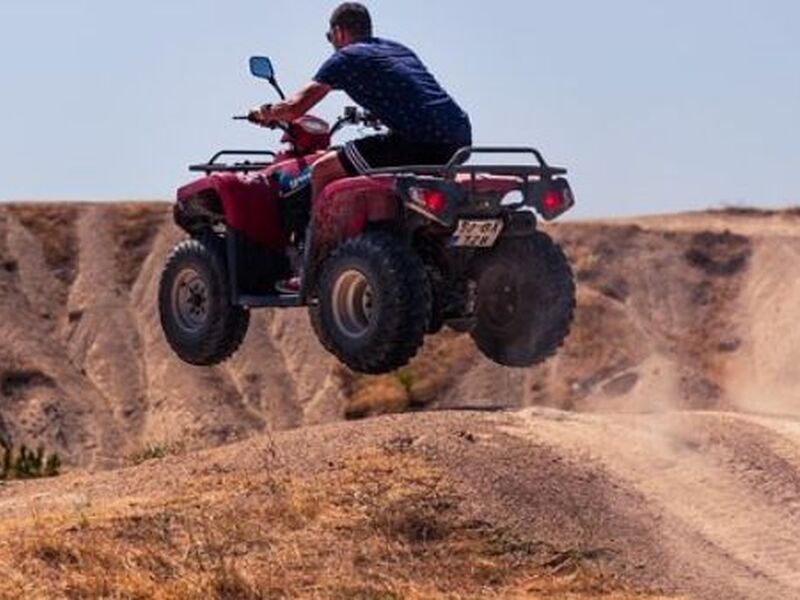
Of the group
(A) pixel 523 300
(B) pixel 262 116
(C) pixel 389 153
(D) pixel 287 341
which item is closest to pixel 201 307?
(B) pixel 262 116

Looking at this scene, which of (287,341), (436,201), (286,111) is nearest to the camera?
(436,201)

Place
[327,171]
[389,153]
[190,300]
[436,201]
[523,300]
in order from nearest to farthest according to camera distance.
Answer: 1. [436,201]
2. [389,153]
3. [327,171]
4. [523,300]
5. [190,300]

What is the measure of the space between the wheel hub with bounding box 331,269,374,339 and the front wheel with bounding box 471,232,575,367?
0.98 meters

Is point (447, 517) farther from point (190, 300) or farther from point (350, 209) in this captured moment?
point (190, 300)

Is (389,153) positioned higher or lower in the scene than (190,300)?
higher

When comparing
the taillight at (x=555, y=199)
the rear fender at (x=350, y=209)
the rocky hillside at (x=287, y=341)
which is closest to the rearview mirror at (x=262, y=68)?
the rear fender at (x=350, y=209)

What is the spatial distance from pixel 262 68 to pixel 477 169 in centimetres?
201

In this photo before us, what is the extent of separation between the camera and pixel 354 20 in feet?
43.3

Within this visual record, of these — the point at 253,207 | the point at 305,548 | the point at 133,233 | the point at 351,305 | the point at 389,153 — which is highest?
the point at 389,153

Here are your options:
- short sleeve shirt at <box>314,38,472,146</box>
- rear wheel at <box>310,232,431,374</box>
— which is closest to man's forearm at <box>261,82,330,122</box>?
short sleeve shirt at <box>314,38,472,146</box>

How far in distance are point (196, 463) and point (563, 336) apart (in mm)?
Result: 2890

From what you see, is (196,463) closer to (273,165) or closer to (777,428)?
(273,165)

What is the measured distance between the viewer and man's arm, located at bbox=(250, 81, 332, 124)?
43.4 feet

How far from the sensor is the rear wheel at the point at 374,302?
1243 cm
